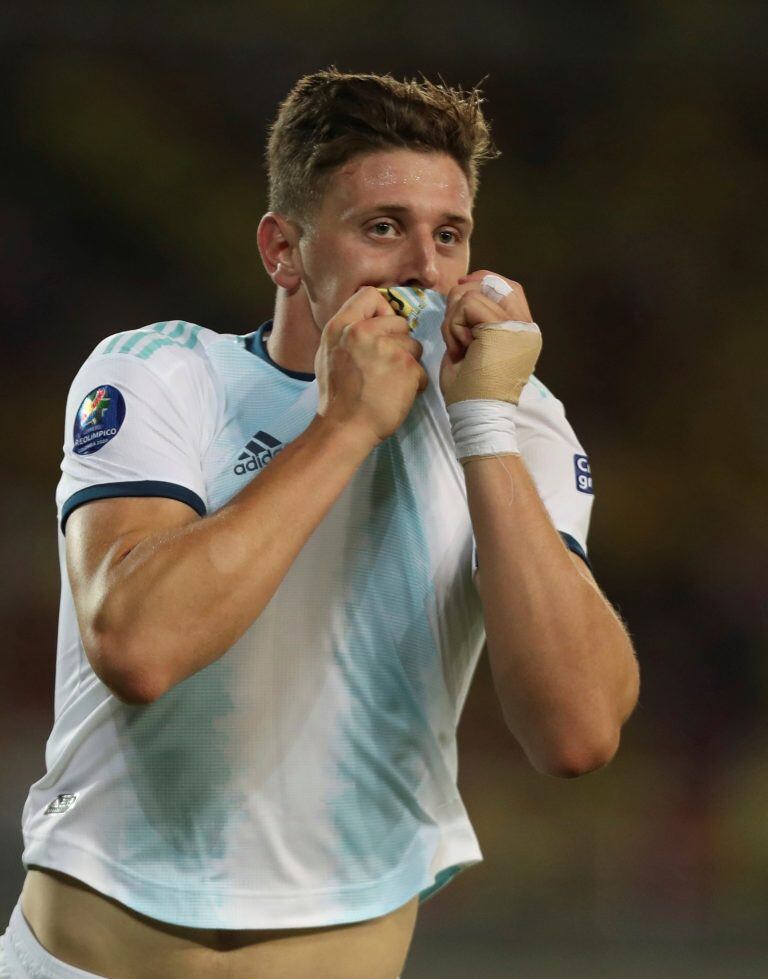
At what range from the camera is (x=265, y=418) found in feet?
6.54

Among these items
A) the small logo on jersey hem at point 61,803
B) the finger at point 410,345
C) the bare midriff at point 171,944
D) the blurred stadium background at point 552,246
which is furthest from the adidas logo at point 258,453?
the blurred stadium background at point 552,246

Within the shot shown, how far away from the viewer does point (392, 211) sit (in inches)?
78.5

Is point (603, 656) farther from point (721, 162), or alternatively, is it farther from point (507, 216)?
point (721, 162)

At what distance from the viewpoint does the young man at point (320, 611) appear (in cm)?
172

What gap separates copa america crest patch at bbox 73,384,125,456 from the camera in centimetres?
181

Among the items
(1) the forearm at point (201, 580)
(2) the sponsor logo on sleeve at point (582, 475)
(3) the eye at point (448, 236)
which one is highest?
(3) the eye at point (448, 236)

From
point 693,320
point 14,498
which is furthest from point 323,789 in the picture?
point 693,320

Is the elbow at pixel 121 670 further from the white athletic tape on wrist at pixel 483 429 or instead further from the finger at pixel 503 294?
the finger at pixel 503 294

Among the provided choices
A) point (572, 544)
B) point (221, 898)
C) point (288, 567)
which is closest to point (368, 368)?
point (288, 567)

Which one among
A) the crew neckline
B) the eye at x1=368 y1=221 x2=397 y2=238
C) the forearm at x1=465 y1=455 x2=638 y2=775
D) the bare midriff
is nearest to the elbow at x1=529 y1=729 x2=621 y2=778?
the forearm at x1=465 y1=455 x2=638 y2=775

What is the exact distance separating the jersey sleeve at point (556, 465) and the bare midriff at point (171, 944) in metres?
0.66

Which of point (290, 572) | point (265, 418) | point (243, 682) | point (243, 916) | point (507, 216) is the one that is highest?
point (507, 216)

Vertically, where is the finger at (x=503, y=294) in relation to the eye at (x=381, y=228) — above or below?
below

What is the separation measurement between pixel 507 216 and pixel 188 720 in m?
4.42
